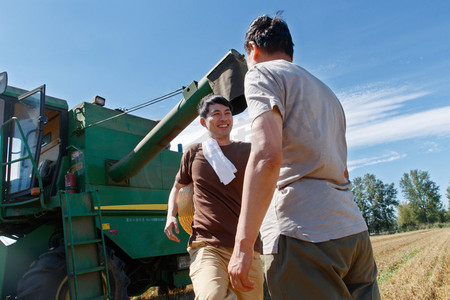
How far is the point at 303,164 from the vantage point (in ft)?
5.05

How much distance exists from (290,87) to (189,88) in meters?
3.76

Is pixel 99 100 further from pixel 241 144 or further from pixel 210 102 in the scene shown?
pixel 241 144

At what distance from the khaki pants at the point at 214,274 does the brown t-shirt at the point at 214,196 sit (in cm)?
6

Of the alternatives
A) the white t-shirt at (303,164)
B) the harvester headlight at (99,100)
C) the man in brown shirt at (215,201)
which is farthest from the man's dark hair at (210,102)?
the harvester headlight at (99,100)

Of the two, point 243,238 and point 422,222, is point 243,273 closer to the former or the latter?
point 243,238

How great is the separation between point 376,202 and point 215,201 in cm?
9152

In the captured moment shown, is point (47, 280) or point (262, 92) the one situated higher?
point (262, 92)

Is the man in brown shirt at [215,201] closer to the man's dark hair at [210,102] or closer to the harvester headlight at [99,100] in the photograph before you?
the man's dark hair at [210,102]

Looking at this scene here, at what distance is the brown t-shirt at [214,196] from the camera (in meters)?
2.37

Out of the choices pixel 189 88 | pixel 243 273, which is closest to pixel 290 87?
pixel 243 273

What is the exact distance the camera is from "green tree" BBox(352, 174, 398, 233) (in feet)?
261

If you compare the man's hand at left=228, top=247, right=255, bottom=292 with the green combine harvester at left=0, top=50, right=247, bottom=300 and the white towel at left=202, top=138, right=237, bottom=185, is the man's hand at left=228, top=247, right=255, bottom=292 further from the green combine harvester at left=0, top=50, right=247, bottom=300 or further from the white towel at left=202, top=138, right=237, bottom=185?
the green combine harvester at left=0, top=50, right=247, bottom=300

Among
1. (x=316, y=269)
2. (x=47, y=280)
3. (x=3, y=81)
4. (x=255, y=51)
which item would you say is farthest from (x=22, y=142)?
(x=316, y=269)

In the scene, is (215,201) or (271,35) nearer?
(271,35)
